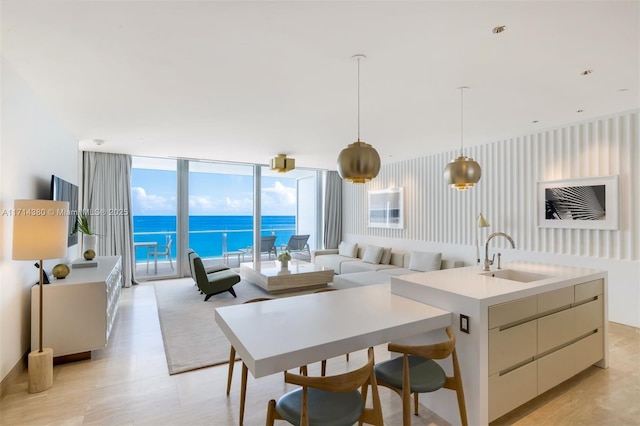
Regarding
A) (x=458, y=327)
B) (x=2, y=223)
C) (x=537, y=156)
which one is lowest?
(x=458, y=327)

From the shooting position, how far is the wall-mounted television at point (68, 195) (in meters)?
3.50

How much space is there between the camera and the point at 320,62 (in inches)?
97.9

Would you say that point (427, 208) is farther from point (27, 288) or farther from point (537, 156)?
point (27, 288)

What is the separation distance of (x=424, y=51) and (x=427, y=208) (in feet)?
14.3

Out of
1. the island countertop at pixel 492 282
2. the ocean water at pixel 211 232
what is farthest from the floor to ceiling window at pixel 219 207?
the island countertop at pixel 492 282

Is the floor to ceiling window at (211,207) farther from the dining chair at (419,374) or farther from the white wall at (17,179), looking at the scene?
the dining chair at (419,374)

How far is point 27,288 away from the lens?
117 inches

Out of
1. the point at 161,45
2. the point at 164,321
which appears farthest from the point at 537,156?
the point at 164,321

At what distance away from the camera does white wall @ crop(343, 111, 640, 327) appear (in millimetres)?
3711

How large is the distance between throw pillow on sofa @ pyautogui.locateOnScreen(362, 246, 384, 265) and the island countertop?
3.73 m

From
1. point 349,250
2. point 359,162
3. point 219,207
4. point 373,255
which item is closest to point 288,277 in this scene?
point 373,255

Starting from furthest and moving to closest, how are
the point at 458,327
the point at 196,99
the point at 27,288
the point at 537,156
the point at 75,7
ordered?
the point at 537,156 → the point at 196,99 → the point at 27,288 → the point at 458,327 → the point at 75,7

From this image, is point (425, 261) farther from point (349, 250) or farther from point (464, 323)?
point (464, 323)

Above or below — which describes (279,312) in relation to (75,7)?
below
